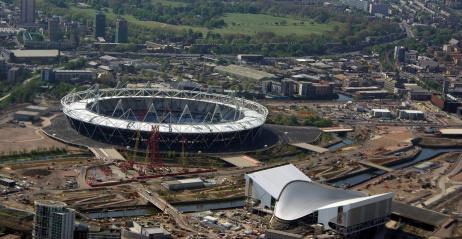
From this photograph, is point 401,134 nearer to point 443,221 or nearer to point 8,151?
point 443,221

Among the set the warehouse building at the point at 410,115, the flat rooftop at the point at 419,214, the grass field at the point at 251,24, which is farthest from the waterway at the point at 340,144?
the grass field at the point at 251,24

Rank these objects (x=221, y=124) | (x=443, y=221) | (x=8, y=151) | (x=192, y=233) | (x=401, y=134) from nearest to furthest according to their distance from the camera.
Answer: (x=192, y=233) < (x=443, y=221) < (x=8, y=151) < (x=221, y=124) < (x=401, y=134)

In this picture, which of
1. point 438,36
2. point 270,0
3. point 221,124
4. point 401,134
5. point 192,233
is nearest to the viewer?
point 192,233

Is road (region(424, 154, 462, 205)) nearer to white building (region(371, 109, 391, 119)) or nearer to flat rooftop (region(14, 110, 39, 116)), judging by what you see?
white building (region(371, 109, 391, 119))

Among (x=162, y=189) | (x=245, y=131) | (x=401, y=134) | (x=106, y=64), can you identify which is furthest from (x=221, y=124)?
(x=106, y=64)

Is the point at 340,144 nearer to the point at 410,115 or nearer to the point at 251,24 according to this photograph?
the point at 410,115

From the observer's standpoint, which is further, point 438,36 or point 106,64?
point 438,36

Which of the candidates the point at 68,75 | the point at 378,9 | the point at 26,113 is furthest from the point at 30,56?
the point at 378,9

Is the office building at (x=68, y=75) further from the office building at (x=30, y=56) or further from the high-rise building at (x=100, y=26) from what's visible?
the high-rise building at (x=100, y=26)
